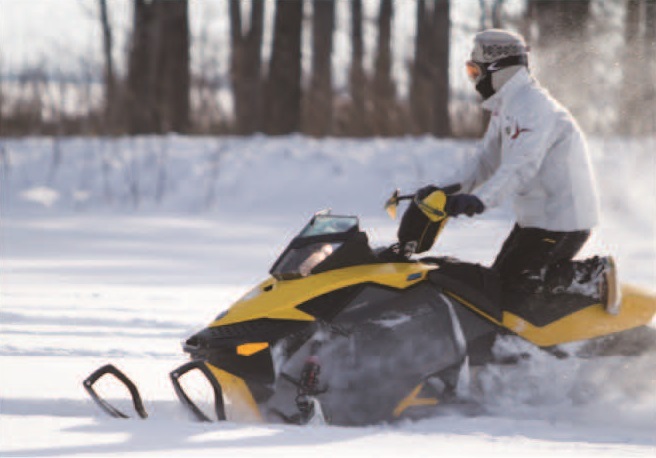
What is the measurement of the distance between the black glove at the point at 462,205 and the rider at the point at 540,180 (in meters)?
0.17

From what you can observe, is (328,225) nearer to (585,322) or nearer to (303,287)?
(303,287)

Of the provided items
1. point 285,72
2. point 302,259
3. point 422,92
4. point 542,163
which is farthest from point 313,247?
point 422,92

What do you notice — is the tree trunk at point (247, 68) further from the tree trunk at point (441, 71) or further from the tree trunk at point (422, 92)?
the tree trunk at point (441, 71)

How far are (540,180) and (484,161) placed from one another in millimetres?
448

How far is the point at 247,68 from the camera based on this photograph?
20797mm

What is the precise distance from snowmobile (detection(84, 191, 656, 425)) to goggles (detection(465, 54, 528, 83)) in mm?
649

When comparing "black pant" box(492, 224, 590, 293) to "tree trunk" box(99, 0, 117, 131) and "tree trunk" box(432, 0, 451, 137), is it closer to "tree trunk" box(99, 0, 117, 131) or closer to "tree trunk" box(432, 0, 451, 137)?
"tree trunk" box(99, 0, 117, 131)

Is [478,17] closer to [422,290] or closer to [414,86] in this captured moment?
[414,86]

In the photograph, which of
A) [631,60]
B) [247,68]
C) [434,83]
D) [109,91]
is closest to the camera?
[631,60]

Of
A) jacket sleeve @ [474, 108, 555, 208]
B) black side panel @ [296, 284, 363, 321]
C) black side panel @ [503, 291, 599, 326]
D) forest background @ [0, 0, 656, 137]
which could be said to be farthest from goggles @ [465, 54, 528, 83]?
forest background @ [0, 0, 656, 137]

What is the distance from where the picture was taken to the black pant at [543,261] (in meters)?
4.64

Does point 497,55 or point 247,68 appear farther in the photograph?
point 247,68

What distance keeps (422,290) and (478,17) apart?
Answer: 9560 mm

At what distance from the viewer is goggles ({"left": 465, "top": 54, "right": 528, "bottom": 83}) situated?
4.71 metres
